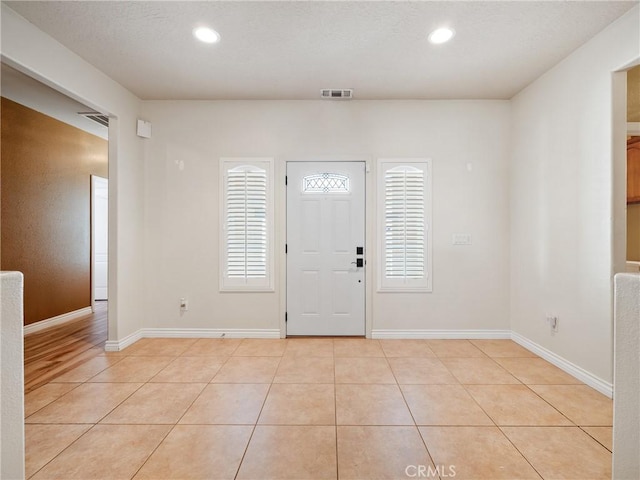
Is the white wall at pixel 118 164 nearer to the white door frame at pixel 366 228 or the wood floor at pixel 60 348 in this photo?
the wood floor at pixel 60 348

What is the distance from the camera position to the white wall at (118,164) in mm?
2660

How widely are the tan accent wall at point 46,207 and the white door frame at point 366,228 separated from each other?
10.8ft

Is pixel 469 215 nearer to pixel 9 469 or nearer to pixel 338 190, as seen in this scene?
pixel 338 190

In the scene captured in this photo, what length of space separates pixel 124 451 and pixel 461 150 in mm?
4211

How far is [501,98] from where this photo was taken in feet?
12.2

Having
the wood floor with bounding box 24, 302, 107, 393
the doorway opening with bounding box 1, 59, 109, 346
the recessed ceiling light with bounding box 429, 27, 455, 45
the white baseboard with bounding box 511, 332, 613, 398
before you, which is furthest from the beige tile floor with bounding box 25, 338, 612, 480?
the recessed ceiling light with bounding box 429, 27, 455, 45

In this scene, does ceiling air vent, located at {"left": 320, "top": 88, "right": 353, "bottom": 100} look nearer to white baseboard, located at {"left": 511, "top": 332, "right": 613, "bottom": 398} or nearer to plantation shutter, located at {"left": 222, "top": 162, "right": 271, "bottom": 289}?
plantation shutter, located at {"left": 222, "top": 162, "right": 271, "bottom": 289}

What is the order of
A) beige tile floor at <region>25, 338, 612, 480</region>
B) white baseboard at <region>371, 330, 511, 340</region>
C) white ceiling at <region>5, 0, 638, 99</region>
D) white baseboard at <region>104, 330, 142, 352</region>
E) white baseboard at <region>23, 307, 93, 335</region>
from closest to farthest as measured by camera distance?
1. beige tile floor at <region>25, 338, 612, 480</region>
2. white ceiling at <region>5, 0, 638, 99</region>
3. white baseboard at <region>104, 330, 142, 352</region>
4. white baseboard at <region>371, 330, 511, 340</region>
5. white baseboard at <region>23, 307, 93, 335</region>

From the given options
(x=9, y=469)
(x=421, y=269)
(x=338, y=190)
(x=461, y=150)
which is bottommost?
(x=9, y=469)

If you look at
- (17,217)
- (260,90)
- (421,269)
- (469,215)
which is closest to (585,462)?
(421,269)

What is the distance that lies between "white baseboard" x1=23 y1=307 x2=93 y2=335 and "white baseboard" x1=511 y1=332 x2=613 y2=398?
6.13m

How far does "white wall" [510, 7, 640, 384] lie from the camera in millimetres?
2471

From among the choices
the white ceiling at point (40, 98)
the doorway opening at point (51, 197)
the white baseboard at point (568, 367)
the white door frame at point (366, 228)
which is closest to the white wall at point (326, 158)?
the white door frame at point (366, 228)

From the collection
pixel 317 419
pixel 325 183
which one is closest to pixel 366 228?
pixel 325 183
